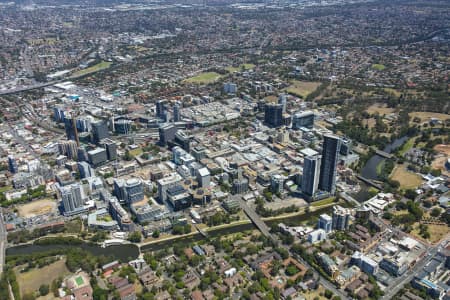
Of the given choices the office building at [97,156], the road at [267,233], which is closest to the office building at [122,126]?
the office building at [97,156]

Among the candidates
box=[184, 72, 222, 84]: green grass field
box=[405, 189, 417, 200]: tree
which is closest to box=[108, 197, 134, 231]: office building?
box=[405, 189, 417, 200]: tree

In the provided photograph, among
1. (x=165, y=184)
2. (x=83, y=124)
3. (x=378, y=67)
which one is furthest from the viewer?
(x=378, y=67)

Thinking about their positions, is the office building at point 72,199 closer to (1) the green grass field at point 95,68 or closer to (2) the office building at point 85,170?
(2) the office building at point 85,170

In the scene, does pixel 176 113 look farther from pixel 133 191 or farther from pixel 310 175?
pixel 310 175

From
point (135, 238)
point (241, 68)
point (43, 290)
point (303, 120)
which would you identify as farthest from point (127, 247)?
point (241, 68)

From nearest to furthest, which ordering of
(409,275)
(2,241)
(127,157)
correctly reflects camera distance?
1. (409,275)
2. (2,241)
3. (127,157)

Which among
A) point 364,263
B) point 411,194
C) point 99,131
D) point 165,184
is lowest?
point 411,194

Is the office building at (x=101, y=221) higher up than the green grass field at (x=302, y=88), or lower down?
lower down
